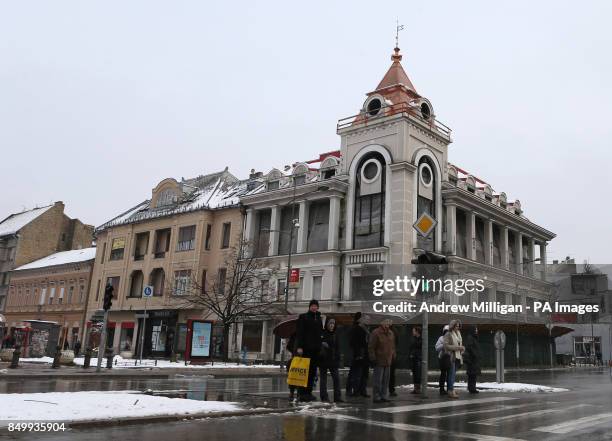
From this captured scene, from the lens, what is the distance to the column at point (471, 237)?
42778 millimetres

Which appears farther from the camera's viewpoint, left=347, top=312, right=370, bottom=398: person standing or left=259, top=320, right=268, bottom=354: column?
left=259, top=320, right=268, bottom=354: column

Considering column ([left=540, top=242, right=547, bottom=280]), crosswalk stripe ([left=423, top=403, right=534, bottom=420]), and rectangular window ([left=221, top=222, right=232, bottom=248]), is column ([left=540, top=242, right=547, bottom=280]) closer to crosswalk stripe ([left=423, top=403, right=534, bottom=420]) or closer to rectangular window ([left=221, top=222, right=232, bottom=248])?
rectangular window ([left=221, top=222, right=232, bottom=248])

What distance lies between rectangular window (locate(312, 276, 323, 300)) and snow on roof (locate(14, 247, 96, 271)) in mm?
27837

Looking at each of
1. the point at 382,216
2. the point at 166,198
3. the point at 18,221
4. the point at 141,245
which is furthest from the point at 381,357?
the point at 18,221

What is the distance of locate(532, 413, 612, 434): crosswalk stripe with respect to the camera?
857 cm

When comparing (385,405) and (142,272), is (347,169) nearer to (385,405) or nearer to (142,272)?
(142,272)

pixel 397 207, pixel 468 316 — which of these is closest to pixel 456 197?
pixel 397 207

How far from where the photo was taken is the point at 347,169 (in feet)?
136

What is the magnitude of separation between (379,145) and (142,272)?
24.6 metres

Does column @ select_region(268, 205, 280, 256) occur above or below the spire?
below

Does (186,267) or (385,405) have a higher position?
(186,267)

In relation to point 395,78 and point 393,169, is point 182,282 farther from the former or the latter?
point 395,78

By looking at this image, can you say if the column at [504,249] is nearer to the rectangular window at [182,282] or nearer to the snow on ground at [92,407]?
the rectangular window at [182,282]

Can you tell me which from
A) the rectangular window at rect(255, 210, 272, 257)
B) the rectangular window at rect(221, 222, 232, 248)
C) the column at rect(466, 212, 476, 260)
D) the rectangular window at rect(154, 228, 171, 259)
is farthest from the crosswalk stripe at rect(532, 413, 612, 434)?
the rectangular window at rect(154, 228, 171, 259)
